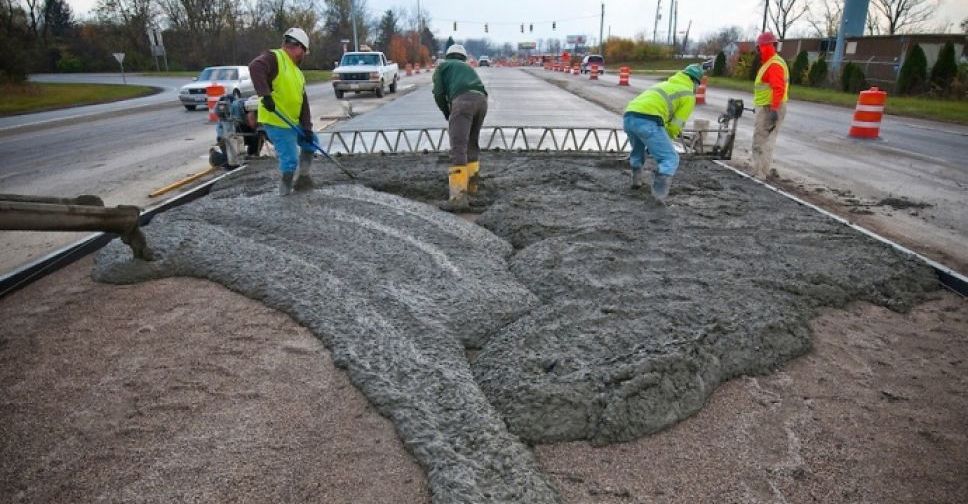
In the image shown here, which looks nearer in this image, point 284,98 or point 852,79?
point 284,98

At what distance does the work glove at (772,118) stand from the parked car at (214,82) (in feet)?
53.6

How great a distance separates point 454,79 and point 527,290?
3.19m

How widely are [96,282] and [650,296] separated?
13.5ft

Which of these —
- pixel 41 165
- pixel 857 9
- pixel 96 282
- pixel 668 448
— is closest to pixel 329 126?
pixel 41 165

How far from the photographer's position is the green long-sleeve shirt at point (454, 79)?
6.27m

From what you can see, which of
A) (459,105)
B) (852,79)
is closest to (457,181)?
(459,105)

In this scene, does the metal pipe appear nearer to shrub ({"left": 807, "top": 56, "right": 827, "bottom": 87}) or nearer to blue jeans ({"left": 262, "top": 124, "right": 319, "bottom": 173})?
blue jeans ({"left": 262, "top": 124, "right": 319, "bottom": 173})

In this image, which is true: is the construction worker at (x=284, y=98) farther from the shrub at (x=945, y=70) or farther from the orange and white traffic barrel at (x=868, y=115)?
the shrub at (x=945, y=70)

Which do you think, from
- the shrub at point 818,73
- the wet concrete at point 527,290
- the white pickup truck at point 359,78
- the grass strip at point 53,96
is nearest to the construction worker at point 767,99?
the wet concrete at point 527,290

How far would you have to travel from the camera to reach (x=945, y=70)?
72.4 feet

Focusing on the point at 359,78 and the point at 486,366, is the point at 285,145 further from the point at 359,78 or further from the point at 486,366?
the point at 359,78

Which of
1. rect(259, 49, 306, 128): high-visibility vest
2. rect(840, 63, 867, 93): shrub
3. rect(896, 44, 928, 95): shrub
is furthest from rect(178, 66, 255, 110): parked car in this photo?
rect(896, 44, 928, 95): shrub

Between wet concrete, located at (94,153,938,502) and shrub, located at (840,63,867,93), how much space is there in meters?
23.5

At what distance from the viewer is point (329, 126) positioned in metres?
13.4
